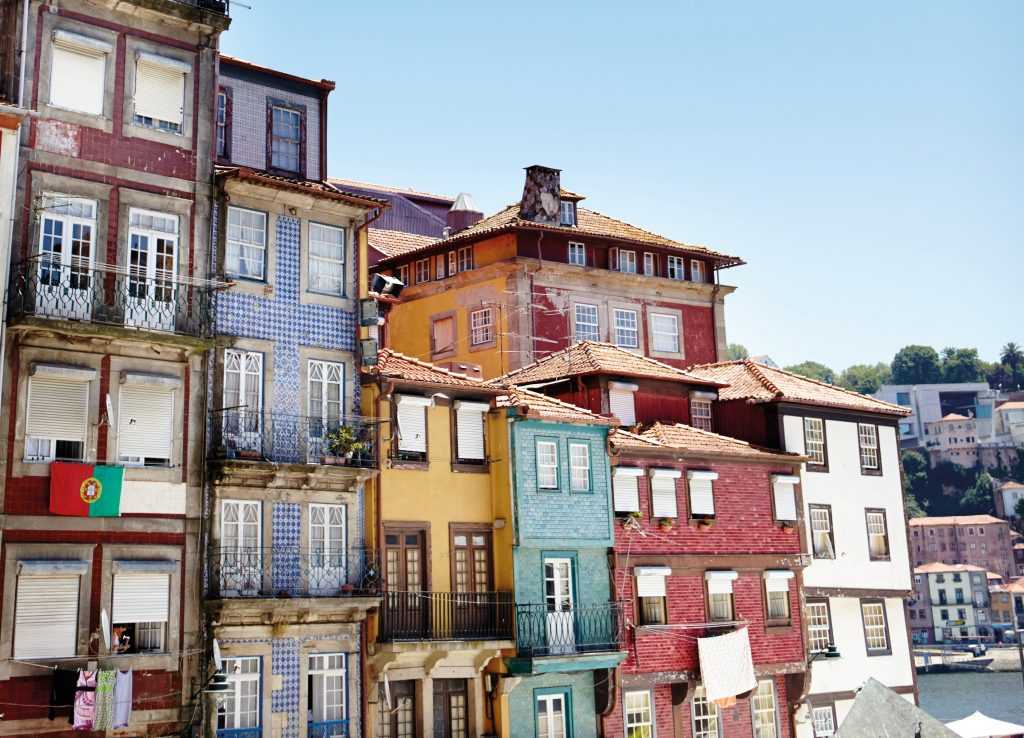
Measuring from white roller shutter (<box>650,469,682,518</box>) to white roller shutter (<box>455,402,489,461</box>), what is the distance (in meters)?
6.20

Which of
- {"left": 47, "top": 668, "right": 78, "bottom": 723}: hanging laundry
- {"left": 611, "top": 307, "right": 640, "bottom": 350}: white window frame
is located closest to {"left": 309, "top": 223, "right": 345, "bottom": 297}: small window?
{"left": 47, "top": 668, "right": 78, "bottom": 723}: hanging laundry

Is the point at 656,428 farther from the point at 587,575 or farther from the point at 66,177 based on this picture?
the point at 66,177

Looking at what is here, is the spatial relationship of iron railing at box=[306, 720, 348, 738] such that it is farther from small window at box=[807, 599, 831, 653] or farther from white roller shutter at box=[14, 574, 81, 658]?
small window at box=[807, 599, 831, 653]

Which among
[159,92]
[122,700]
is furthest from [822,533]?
[159,92]

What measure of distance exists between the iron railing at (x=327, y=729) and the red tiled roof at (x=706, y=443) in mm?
13591

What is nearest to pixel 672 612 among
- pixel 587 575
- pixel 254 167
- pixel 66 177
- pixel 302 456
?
pixel 587 575

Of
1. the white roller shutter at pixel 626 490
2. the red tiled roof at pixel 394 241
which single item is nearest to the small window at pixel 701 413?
the white roller shutter at pixel 626 490

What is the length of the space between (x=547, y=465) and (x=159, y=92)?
14092 mm

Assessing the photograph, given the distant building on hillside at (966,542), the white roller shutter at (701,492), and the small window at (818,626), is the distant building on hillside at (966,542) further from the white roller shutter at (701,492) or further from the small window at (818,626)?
the white roller shutter at (701,492)

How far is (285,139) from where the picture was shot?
109ft

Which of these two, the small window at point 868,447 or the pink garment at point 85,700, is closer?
the pink garment at point 85,700

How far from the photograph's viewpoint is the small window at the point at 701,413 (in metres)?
43.5

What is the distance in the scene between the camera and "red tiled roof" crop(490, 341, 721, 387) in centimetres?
4022

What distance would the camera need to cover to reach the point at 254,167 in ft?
107
